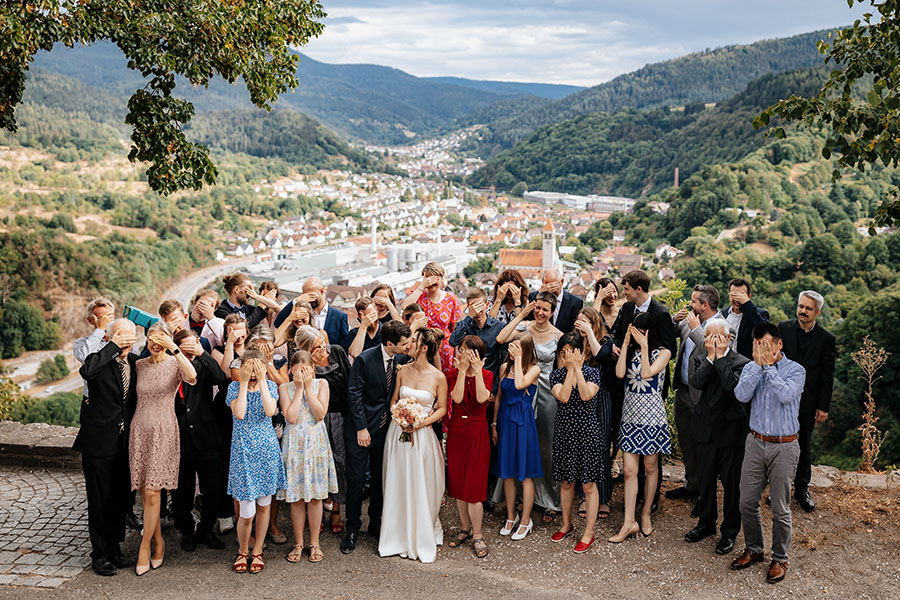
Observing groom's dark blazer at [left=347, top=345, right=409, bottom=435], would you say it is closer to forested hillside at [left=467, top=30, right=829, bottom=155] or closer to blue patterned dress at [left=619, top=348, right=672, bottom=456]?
blue patterned dress at [left=619, top=348, right=672, bottom=456]

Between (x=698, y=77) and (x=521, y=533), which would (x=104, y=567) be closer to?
(x=521, y=533)

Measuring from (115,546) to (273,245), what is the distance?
81.1m

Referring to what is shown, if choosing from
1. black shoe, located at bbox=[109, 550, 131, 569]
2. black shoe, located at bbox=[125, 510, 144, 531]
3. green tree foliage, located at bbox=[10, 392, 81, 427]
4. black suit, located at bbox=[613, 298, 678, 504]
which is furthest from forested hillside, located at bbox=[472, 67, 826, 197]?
black shoe, located at bbox=[109, 550, 131, 569]

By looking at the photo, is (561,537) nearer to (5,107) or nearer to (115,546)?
(115,546)

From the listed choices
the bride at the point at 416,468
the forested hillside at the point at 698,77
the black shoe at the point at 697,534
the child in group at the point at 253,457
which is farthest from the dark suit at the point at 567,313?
the forested hillside at the point at 698,77

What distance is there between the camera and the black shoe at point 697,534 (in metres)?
4.77

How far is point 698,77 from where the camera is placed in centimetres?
17388

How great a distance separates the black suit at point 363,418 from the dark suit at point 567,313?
1488mm

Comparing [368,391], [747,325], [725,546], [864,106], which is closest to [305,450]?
[368,391]

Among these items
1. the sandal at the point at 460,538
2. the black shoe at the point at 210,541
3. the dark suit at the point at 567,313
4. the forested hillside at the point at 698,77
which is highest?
the forested hillside at the point at 698,77

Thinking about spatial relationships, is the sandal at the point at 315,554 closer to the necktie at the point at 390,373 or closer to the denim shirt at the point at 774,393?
the necktie at the point at 390,373

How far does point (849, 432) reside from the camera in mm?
18594

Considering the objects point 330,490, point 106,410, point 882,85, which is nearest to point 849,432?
point 882,85

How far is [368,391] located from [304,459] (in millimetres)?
615
